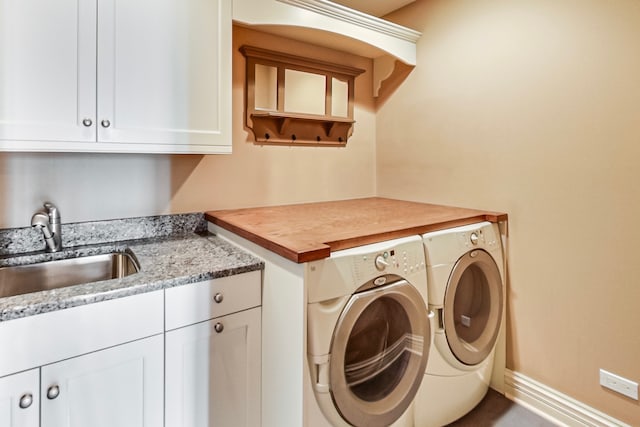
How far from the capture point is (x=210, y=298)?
1367 mm

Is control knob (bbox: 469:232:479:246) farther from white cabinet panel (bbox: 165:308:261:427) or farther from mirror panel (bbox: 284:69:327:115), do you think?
mirror panel (bbox: 284:69:327:115)

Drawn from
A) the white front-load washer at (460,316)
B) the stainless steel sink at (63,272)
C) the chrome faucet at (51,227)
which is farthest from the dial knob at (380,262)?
the chrome faucet at (51,227)

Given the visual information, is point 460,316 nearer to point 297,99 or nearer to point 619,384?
point 619,384

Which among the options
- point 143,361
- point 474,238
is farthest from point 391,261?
point 143,361

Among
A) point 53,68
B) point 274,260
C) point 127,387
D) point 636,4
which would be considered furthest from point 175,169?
point 636,4

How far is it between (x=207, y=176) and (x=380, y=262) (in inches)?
44.2

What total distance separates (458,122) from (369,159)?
0.73 meters

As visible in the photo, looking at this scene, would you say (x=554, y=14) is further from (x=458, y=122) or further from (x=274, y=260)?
(x=274, y=260)

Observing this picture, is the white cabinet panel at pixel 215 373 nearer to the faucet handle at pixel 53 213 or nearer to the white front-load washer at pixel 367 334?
the white front-load washer at pixel 367 334

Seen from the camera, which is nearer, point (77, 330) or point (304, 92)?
point (77, 330)

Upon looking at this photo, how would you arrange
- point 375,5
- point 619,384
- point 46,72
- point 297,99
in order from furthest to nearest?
point 375,5, point 297,99, point 619,384, point 46,72

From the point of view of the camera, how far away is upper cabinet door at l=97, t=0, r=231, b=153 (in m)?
1.41

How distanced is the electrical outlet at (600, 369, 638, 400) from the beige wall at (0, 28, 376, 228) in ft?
5.60

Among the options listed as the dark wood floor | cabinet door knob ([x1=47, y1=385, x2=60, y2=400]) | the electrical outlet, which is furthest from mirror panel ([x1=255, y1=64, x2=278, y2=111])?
the electrical outlet
